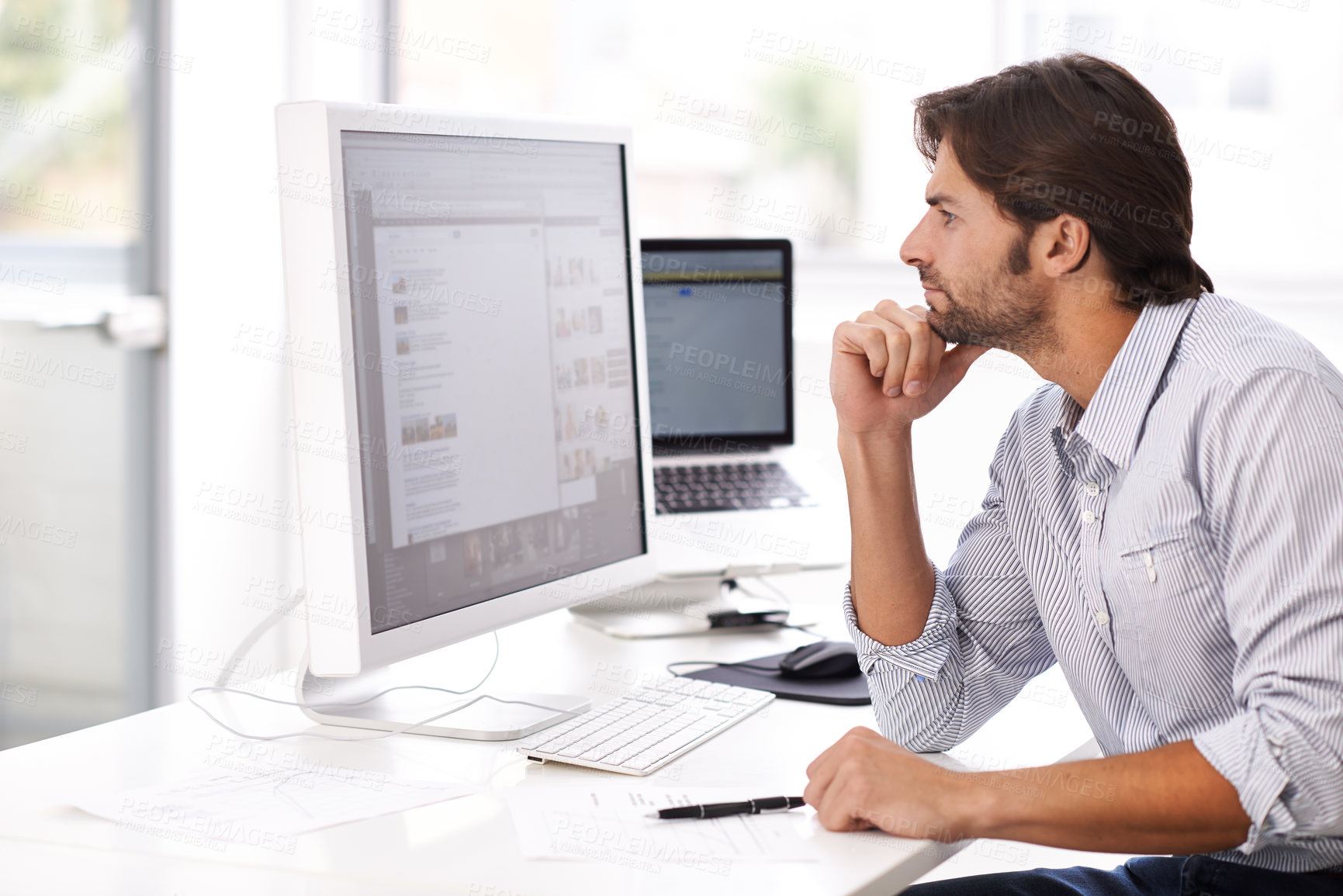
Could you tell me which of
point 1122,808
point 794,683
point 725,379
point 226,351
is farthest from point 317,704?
point 226,351

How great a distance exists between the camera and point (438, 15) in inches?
132

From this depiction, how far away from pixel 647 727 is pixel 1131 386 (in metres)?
0.53

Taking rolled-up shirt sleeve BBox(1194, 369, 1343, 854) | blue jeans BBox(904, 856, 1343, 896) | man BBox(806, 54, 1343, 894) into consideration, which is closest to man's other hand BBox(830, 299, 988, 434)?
man BBox(806, 54, 1343, 894)

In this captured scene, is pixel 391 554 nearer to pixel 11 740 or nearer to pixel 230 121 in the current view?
pixel 11 740

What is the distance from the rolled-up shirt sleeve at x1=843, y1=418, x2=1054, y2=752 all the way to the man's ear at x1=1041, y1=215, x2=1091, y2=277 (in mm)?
182

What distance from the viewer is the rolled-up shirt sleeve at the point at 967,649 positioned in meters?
1.14

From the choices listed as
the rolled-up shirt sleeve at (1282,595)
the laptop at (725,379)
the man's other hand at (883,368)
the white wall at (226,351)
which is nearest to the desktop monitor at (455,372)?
the man's other hand at (883,368)

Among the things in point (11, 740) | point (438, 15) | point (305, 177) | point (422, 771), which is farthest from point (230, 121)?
point (422, 771)

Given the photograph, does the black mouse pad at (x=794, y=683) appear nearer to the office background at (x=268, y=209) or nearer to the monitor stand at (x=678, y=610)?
the monitor stand at (x=678, y=610)

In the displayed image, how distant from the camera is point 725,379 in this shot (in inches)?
73.3

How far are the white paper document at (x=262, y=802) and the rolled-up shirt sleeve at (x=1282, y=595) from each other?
60 cm

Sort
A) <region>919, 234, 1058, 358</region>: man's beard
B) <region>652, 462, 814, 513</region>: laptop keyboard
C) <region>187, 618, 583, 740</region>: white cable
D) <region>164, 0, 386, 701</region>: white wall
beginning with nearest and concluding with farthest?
<region>187, 618, 583, 740</region>: white cable
<region>919, 234, 1058, 358</region>: man's beard
<region>652, 462, 814, 513</region>: laptop keyboard
<region>164, 0, 386, 701</region>: white wall

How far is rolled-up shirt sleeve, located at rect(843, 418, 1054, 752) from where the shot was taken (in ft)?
3.74

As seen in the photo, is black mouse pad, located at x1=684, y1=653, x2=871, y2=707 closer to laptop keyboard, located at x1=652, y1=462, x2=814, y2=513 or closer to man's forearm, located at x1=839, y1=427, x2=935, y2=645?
man's forearm, located at x1=839, y1=427, x2=935, y2=645
